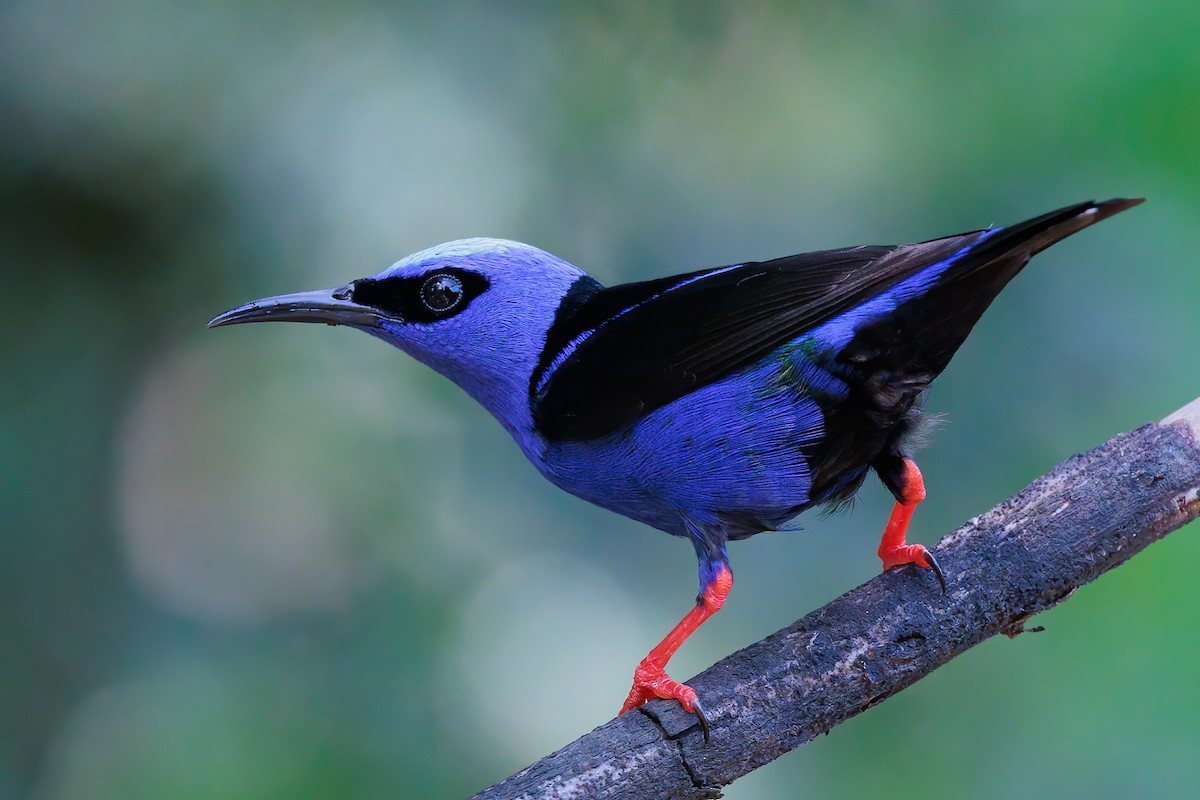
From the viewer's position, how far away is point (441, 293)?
3.03 meters

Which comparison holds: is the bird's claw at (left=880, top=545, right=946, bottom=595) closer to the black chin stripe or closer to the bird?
the bird

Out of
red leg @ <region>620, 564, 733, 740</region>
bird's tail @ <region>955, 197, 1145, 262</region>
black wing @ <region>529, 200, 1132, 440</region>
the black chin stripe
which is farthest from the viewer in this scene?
the black chin stripe

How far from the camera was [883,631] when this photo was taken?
9.06 ft

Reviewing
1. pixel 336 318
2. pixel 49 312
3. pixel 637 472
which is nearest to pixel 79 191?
pixel 49 312

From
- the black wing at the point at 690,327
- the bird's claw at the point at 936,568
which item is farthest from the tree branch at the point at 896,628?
the black wing at the point at 690,327

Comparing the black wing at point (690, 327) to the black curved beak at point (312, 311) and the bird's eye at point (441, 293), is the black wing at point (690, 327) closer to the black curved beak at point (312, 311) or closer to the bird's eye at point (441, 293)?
the bird's eye at point (441, 293)

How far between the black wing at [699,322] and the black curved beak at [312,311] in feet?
1.67

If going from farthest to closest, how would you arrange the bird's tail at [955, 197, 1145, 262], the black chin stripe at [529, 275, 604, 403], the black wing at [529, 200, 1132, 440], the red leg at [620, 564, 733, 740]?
1. the black chin stripe at [529, 275, 604, 403]
2. the red leg at [620, 564, 733, 740]
3. the black wing at [529, 200, 1132, 440]
4. the bird's tail at [955, 197, 1145, 262]

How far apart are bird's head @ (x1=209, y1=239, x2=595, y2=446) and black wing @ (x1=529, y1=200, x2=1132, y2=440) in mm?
92

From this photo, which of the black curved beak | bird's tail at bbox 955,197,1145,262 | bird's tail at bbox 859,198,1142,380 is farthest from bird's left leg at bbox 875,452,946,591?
the black curved beak

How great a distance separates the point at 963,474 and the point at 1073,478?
4.62ft

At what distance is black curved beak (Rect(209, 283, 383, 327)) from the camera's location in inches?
120

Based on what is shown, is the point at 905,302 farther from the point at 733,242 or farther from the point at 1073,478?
the point at 733,242

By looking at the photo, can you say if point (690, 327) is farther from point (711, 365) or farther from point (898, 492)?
point (898, 492)
